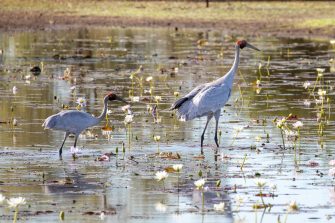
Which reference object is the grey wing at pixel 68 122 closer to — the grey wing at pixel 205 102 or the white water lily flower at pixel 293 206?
the grey wing at pixel 205 102

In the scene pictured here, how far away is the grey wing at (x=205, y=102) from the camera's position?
16.0 m

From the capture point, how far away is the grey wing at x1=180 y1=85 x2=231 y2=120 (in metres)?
16.0

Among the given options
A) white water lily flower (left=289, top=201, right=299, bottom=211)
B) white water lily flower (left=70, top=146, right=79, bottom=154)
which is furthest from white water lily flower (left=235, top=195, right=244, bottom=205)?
white water lily flower (left=70, top=146, right=79, bottom=154)

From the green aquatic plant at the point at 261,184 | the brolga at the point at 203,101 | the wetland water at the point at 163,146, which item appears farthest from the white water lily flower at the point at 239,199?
the brolga at the point at 203,101

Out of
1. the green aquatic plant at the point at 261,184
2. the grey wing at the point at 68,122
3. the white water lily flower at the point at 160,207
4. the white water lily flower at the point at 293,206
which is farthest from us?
the grey wing at the point at 68,122

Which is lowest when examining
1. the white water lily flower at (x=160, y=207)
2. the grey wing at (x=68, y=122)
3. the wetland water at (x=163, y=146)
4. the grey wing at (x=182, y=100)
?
the white water lily flower at (x=160, y=207)

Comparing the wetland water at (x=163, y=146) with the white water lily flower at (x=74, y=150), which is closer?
the wetland water at (x=163, y=146)

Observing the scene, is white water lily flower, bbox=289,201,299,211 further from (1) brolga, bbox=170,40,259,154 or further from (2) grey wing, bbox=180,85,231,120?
(2) grey wing, bbox=180,85,231,120

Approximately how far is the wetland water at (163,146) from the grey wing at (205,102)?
481mm

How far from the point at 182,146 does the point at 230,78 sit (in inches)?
58.2

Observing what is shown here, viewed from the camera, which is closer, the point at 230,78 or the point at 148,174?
the point at 148,174

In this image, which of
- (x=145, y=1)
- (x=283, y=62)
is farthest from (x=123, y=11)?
(x=283, y=62)

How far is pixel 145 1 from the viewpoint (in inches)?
2044

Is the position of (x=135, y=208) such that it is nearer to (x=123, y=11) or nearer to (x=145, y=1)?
(x=123, y=11)
